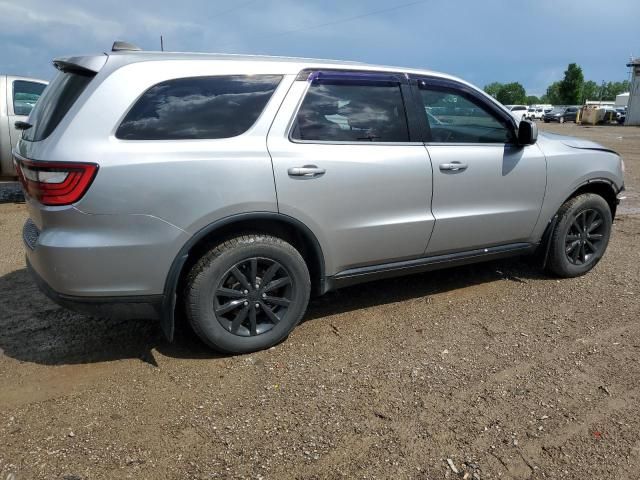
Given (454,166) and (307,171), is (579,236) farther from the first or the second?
(307,171)

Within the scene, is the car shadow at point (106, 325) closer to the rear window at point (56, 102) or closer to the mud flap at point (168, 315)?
the mud flap at point (168, 315)

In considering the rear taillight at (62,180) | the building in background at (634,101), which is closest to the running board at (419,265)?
the rear taillight at (62,180)

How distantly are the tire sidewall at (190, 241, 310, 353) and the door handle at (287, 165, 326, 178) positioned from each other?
462 millimetres

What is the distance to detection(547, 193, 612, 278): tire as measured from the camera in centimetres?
453

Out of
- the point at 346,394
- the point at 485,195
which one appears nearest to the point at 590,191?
the point at 485,195

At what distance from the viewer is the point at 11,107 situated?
7434 millimetres

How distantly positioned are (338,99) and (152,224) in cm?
148

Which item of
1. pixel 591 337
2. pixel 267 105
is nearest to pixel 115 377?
pixel 267 105

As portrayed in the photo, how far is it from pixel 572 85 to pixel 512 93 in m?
42.7

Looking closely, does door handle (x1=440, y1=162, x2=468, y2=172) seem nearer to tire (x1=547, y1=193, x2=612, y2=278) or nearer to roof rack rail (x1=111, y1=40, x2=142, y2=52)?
tire (x1=547, y1=193, x2=612, y2=278)

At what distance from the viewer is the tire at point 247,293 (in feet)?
10.1

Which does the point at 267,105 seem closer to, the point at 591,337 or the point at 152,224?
the point at 152,224

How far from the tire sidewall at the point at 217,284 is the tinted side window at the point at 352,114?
752 millimetres

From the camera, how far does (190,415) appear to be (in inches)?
108
